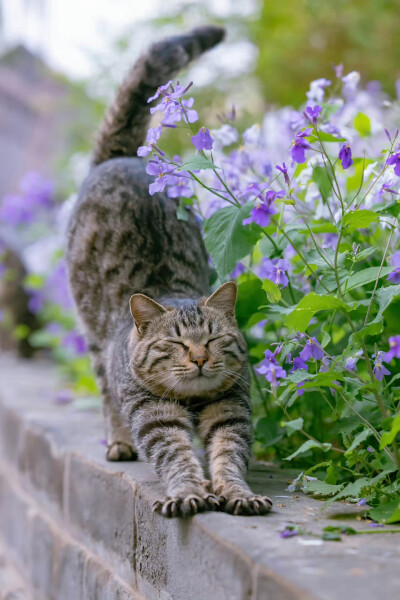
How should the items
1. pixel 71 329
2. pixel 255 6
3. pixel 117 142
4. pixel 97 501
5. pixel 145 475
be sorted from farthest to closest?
pixel 255 6 < pixel 71 329 < pixel 117 142 < pixel 97 501 < pixel 145 475

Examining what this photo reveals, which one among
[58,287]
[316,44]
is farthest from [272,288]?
[316,44]

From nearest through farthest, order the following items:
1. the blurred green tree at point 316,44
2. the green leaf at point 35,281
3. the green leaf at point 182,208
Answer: the green leaf at point 182,208 < the green leaf at point 35,281 < the blurred green tree at point 316,44

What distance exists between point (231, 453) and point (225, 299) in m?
0.48

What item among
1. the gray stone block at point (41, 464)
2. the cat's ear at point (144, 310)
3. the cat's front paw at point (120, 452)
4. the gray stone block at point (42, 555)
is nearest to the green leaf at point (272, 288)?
the cat's ear at point (144, 310)

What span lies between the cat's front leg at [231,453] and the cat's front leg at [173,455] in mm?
41

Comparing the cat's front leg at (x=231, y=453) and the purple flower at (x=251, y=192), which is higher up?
the purple flower at (x=251, y=192)

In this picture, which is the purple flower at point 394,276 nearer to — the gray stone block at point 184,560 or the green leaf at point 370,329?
the green leaf at point 370,329

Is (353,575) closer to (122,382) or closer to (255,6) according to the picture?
(122,382)

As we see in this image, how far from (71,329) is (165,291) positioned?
2.49 metres

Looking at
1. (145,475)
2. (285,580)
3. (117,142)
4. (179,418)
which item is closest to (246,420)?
(179,418)

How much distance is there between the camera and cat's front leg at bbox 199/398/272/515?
5.73 feet

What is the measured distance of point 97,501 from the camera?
2.45m

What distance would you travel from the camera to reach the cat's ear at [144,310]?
7.36 feet

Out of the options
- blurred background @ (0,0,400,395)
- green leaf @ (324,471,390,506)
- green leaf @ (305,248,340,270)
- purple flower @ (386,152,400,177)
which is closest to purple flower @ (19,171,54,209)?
blurred background @ (0,0,400,395)
